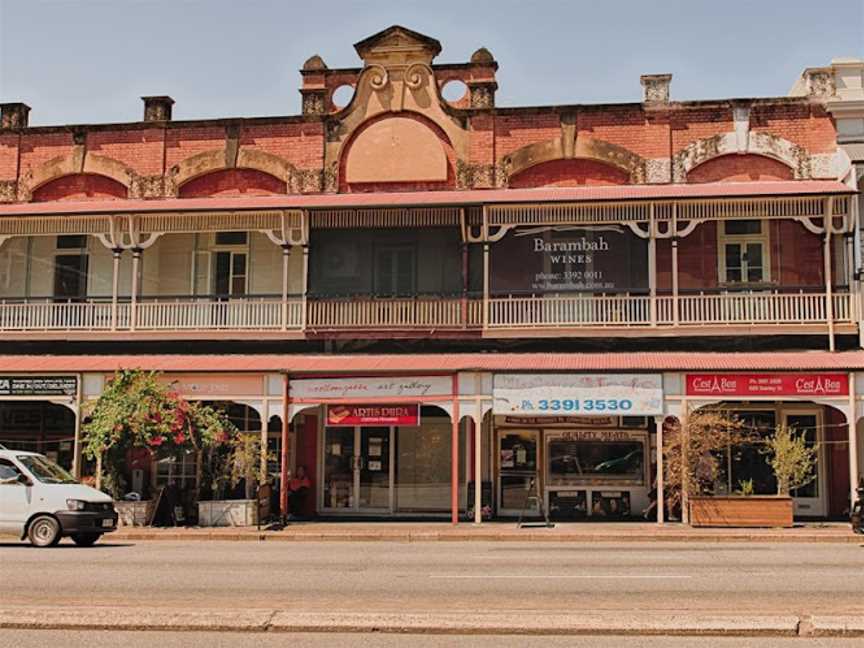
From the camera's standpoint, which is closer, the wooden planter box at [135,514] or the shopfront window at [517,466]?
the wooden planter box at [135,514]

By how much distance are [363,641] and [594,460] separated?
52.5 ft

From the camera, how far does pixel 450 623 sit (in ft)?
28.0

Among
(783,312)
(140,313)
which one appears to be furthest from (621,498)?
(140,313)

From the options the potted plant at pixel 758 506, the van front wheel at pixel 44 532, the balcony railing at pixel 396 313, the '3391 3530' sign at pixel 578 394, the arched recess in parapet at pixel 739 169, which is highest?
the arched recess in parapet at pixel 739 169


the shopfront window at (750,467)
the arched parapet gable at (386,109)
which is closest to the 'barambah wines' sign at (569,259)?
the arched parapet gable at (386,109)

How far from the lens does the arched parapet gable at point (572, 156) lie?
969 inches

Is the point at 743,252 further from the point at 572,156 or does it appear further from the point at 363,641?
the point at 363,641

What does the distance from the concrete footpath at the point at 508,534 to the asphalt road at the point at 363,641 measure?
10999 mm

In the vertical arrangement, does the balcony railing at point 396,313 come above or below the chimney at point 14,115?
below

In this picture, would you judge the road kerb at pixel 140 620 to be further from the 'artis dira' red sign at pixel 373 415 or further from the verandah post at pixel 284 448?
the 'artis dira' red sign at pixel 373 415

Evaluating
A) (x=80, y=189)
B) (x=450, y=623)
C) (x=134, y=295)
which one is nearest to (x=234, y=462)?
(x=134, y=295)

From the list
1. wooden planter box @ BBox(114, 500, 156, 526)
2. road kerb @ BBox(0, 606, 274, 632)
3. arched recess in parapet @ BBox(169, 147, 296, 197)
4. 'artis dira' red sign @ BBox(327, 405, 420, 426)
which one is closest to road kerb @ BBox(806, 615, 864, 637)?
road kerb @ BBox(0, 606, 274, 632)

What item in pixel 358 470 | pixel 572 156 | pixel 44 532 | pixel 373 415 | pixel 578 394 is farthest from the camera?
pixel 572 156

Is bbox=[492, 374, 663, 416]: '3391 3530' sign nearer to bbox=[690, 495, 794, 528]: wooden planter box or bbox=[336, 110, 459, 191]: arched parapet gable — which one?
bbox=[690, 495, 794, 528]: wooden planter box
